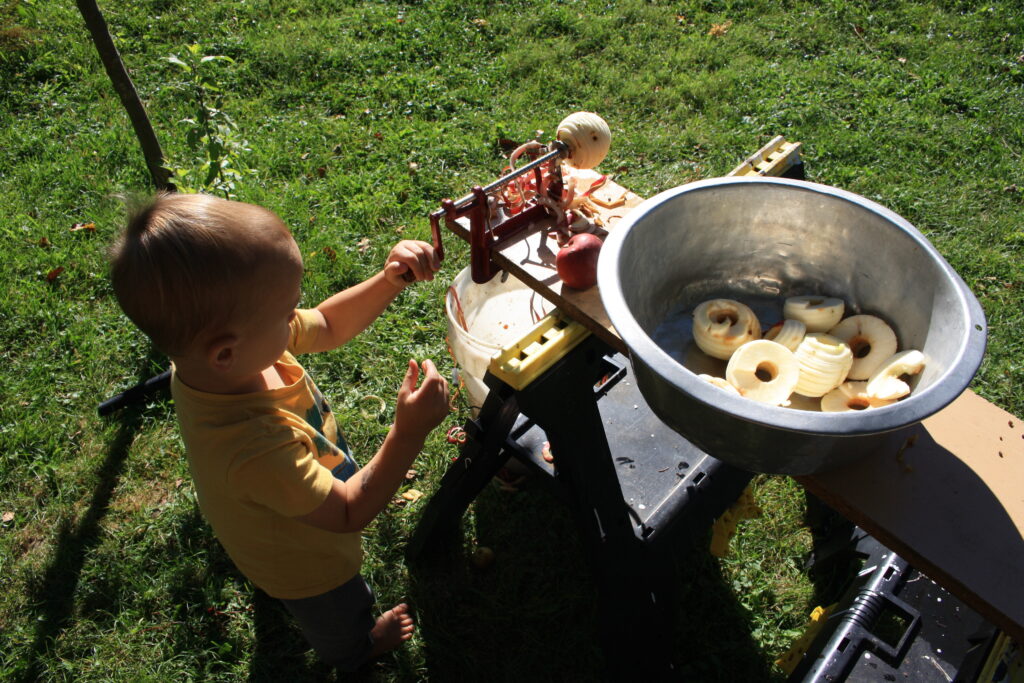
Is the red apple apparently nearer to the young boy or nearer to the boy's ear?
the young boy

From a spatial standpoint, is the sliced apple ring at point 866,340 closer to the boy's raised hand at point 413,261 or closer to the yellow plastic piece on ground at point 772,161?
the yellow plastic piece on ground at point 772,161

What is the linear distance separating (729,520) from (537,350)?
1187mm

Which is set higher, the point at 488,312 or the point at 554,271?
the point at 554,271

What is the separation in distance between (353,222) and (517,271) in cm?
224

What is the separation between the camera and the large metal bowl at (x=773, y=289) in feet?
3.67

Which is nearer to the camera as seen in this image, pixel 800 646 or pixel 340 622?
pixel 340 622

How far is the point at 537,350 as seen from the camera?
159 centimetres

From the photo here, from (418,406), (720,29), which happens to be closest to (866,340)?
(418,406)

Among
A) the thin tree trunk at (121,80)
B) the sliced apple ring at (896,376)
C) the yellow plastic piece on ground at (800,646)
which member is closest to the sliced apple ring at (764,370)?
the sliced apple ring at (896,376)

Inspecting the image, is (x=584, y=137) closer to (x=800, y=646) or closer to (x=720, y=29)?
(x=800, y=646)

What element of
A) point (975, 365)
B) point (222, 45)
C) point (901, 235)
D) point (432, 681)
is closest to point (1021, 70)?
point (901, 235)

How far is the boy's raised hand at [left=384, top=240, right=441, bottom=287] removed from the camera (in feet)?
6.14

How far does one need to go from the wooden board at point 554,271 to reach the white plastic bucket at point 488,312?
55 centimetres

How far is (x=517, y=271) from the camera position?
1797 millimetres
